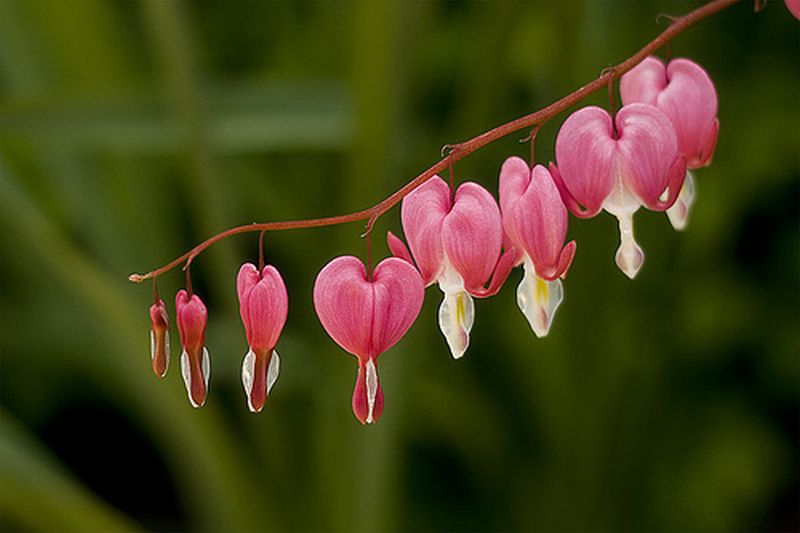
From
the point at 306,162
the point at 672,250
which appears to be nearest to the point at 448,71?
the point at 306,162

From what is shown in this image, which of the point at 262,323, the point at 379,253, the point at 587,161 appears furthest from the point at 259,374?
the point at 379,253

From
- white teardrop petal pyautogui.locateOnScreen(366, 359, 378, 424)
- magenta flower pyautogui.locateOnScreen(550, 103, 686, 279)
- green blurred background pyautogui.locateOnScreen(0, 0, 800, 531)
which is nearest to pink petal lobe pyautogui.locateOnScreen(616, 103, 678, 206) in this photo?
magenta flower pyautogui.locateOnScreen(550, 103, 686, 279)

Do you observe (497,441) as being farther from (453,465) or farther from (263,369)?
(263,369)

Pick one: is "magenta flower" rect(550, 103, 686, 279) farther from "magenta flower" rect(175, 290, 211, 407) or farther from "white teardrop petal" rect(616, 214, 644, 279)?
"magenta flower" rect(175, 290, 211, 407)

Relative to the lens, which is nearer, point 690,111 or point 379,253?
point 690,111

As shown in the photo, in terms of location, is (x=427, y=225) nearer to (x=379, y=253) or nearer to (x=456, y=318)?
(x=456, y=318)
